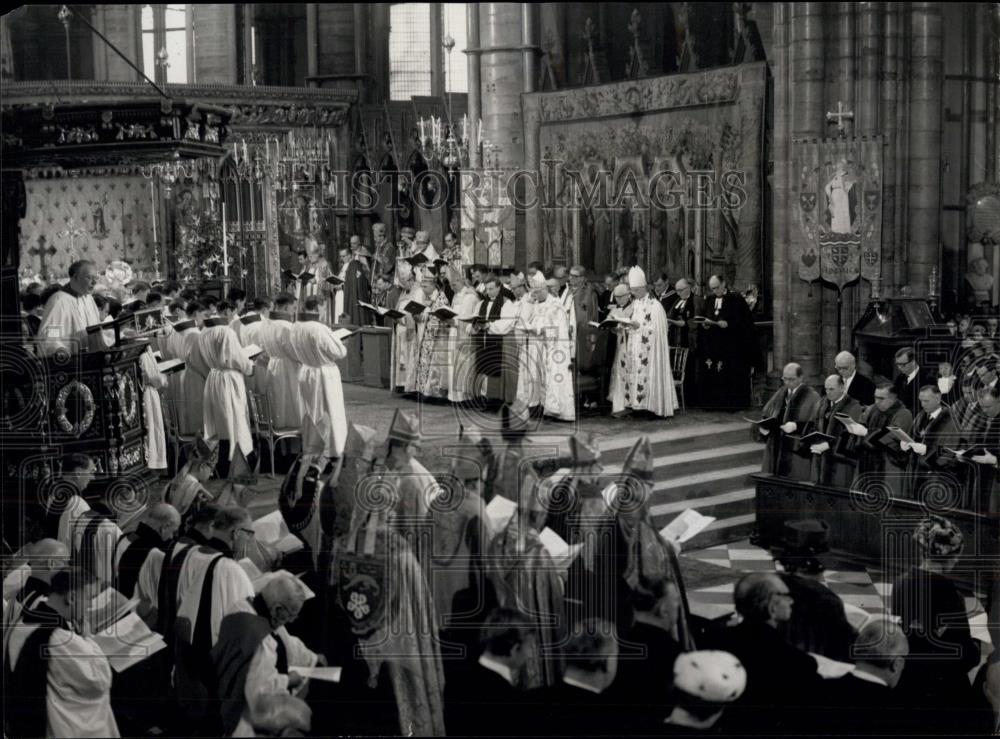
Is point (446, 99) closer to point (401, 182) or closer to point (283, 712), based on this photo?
point (401, 182)

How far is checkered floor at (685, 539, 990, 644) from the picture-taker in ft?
40.1

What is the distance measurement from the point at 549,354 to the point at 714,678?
11.5ft

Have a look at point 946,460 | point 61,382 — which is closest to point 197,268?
point 61,382

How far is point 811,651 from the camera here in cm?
1178

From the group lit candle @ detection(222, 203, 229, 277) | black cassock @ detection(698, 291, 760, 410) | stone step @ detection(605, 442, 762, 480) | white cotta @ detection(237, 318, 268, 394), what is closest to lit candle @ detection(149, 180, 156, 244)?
lit candle @ detection(222, 203, 229, 277)

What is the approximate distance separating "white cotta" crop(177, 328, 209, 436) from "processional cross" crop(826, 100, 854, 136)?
6247 mm

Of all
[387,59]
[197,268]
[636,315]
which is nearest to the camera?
[197,268]

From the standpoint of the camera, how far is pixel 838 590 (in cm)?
1249

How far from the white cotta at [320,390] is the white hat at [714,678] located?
11.9ft

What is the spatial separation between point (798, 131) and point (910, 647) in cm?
522

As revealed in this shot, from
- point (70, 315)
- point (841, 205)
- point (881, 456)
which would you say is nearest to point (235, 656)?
point (70, 315)

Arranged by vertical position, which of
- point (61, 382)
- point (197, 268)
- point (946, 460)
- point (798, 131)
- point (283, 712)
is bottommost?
point (283, 712)

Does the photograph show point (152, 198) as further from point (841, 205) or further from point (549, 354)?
point (841, 205)

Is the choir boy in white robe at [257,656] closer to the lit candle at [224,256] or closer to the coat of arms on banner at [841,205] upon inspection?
the lit candle at [224,256]
